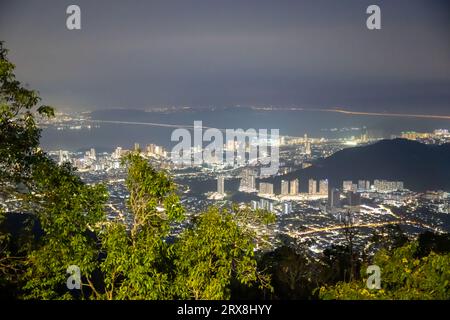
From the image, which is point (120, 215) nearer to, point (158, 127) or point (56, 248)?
point (56, 248)

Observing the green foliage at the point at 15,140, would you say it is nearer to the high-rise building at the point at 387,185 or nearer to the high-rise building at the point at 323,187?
the high-rise building at the point at 323,187

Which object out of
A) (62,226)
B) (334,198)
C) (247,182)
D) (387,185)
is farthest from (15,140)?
(387,185)

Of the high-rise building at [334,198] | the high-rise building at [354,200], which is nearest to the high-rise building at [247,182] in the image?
the high-rise building at [334,198]

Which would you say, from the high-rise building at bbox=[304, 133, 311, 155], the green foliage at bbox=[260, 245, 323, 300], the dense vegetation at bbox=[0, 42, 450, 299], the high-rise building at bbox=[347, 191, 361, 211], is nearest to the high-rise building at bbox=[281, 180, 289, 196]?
the high-rise building at bbox=[347, 191, 361, 211]

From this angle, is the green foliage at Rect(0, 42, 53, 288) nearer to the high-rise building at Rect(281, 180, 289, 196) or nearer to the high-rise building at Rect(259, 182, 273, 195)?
the high-rise building at Rect(259, 182, 273, 195)

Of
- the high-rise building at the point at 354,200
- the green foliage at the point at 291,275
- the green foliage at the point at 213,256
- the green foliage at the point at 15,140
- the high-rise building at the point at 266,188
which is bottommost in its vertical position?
the high-rise building at the point at 354,200

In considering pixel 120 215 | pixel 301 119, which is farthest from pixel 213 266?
pixel 301 119

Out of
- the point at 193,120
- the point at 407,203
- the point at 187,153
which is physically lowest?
the point at 407,203
